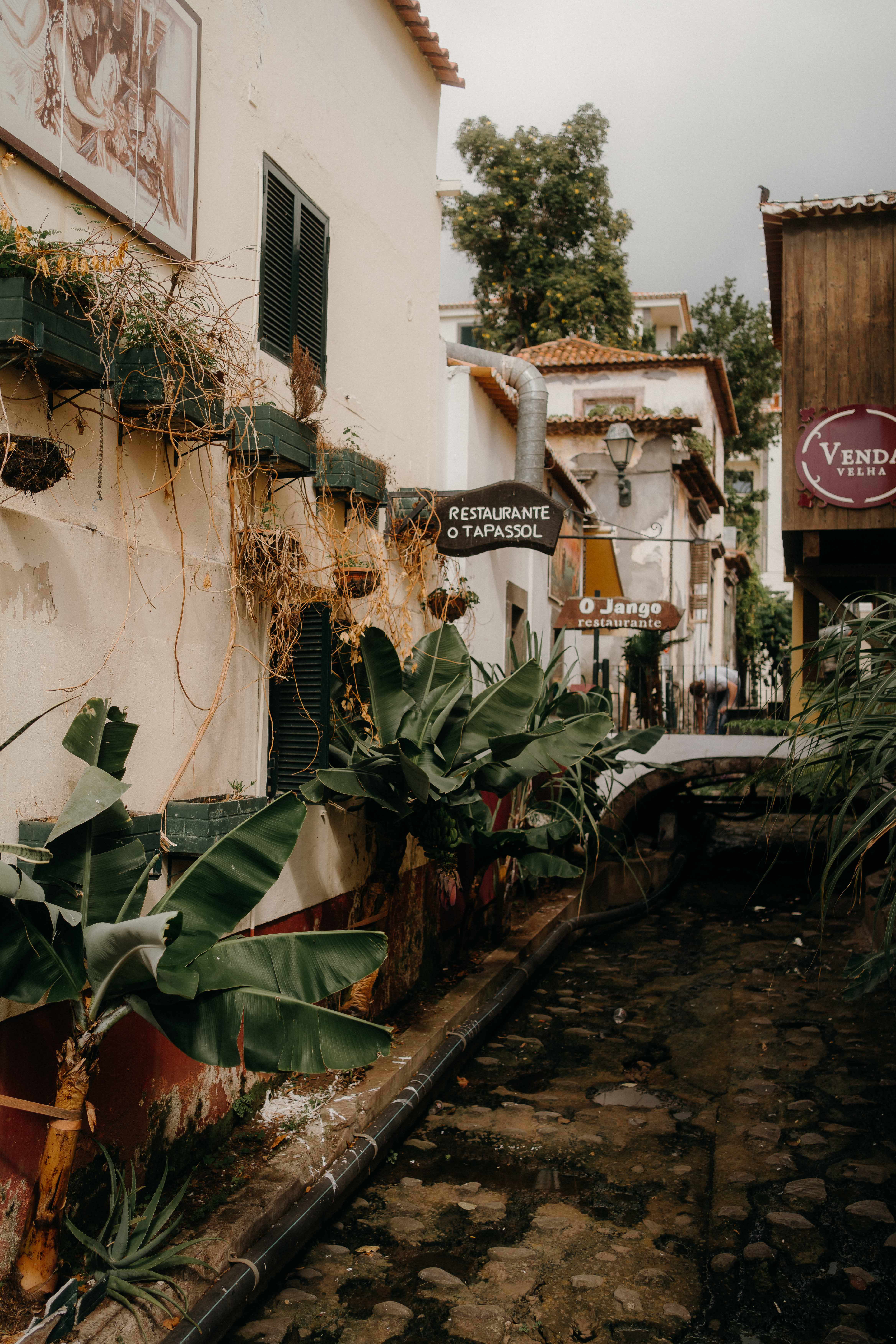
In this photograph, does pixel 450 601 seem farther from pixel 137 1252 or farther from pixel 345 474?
pixel 137 1252

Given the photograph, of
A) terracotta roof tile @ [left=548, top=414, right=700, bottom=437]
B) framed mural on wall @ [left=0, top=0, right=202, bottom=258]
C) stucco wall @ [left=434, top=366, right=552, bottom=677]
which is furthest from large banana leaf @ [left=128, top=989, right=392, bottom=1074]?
terracotta roof tile @ [left=548, top=414, right=700, bottom=437]

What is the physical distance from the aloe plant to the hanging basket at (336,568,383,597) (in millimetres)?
3699

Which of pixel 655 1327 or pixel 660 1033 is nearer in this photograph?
pixel 655 1327

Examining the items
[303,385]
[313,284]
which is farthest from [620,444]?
[303,385]

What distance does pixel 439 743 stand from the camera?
7.35 m

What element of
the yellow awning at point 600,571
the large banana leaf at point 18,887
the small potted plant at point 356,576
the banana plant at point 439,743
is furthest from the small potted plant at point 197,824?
the yellow awning at point 600,571

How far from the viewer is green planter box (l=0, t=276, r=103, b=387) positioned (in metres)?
3.82

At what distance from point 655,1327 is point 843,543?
9.72 m

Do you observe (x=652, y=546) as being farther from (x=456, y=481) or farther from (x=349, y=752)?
(x=349, y=752)

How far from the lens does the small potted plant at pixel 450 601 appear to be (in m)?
8.76

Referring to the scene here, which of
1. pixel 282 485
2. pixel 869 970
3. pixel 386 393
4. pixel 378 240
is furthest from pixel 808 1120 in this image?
pixel 378 240

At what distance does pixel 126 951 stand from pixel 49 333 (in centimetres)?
228

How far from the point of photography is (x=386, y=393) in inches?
340

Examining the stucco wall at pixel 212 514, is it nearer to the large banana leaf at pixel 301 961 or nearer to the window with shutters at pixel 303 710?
the window with shutters at pixel 303 710
